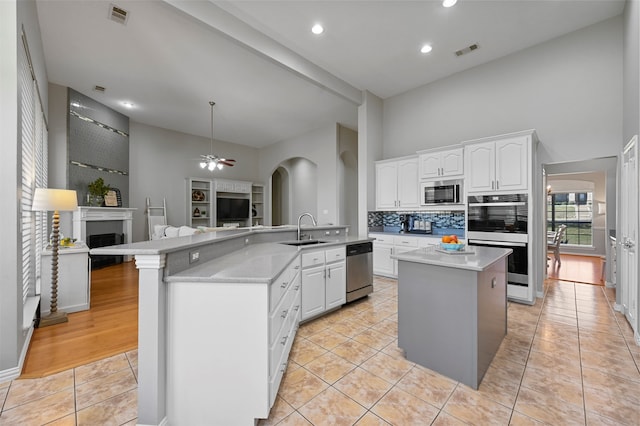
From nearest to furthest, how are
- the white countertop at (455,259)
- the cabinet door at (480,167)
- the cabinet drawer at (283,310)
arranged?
the cabinet drawer at (283,310) < the white countertop at (455,259) < the cabinet door at (480,167)

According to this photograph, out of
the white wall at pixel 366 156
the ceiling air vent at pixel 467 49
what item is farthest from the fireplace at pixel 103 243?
the ceiling air vent at pixel 467 49

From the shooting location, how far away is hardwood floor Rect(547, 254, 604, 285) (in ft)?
16.7

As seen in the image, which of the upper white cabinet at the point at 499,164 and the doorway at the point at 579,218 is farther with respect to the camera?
the doorway at the point at 579,218

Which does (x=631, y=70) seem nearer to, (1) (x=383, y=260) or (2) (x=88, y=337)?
(1) (x=383, y=260)

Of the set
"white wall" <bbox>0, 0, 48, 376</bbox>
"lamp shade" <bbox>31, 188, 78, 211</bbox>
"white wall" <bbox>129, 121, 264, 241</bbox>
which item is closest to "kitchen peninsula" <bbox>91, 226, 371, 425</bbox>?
"white wall" <bbox>0, 0, 48, 376</bbox>

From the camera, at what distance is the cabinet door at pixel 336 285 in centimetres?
330

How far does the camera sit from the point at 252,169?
31.9 ft

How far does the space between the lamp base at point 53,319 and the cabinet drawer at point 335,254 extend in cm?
304

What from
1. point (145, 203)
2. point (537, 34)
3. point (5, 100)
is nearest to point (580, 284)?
point (537, 34)

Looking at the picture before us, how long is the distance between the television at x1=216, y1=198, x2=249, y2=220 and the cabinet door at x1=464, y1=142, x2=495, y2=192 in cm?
675

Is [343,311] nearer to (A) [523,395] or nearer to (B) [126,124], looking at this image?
(A) [523,395]

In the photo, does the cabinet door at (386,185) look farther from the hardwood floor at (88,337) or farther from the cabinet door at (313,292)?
the hardwood floor at (88,337)

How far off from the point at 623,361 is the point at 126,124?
9226mm

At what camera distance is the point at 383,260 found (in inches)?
208
